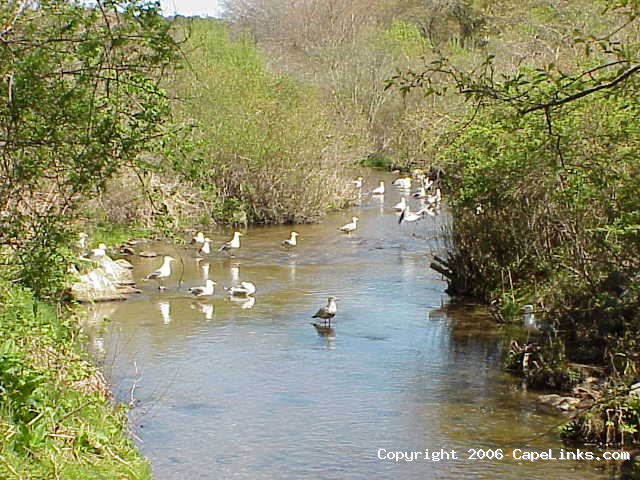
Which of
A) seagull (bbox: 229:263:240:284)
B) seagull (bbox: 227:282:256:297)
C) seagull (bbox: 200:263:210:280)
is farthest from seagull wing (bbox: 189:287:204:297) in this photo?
seagull (bbox: 200:263:210:280)

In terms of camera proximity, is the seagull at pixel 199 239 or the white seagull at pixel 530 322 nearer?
the white seagull at pixel 530 322

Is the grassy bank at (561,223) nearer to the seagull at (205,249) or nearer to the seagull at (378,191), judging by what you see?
the seagull at (205,249)

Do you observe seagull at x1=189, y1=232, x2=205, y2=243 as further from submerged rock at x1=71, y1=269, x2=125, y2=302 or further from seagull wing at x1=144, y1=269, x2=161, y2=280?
submerged rock at x1=71, y1=269, x2=125, y2=302

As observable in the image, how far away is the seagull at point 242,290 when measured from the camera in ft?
55.4

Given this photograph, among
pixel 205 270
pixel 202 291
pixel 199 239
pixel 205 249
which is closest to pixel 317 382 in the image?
pixel 202 291

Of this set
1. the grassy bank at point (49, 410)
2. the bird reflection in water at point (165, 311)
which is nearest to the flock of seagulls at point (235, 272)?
the bird reflection in water at point (165, 311)

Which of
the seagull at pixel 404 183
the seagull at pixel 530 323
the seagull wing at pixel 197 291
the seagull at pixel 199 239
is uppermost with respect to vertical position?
the seagull at pixel 404 183

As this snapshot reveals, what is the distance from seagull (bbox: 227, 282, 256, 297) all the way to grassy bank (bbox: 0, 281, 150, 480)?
7.94 meters

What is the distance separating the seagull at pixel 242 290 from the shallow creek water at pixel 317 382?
0.22m

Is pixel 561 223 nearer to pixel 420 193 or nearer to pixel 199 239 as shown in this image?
pixel 199 239

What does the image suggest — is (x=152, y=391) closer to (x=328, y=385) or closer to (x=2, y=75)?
(x=328, y=385)

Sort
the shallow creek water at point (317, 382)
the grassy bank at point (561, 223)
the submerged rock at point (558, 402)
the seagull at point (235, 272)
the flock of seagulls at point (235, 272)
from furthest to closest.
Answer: the seagull at point (235, 272), the flock of seagulls at point (235, 272), the submerged rock at point (558, 402), the shallow creek water at point (317, 382), the grassy bank at point (561, 223)

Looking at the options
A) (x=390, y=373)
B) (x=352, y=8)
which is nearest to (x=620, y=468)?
(x=390, y=373)

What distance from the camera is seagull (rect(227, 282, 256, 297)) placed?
16.9 m
